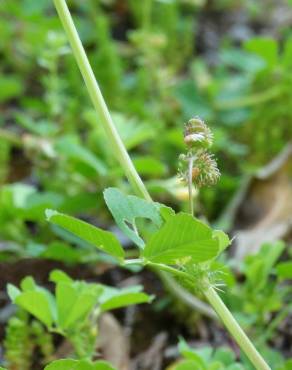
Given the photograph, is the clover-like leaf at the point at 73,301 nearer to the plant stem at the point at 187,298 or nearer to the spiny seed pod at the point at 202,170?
the spiny seed pod at the point at 202,170

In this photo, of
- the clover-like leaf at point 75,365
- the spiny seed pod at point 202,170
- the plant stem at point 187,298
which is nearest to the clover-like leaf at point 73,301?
the clover-like leaf at point 75,365

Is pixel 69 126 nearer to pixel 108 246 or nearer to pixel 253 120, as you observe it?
pixel 253 120

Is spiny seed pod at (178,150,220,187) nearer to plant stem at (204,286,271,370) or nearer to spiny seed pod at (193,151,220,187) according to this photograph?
spiny seed pod at (193,151,220,187)

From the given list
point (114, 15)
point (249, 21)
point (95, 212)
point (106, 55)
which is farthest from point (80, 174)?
point (249, 21)

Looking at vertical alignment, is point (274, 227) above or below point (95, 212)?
below

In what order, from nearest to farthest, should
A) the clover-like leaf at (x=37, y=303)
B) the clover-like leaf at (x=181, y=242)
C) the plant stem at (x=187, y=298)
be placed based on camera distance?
the clover-like leaf at (x=181, y=242) < the clover-like leaf at (x=37, y=303) < the plant stem at (x=187, y=298)

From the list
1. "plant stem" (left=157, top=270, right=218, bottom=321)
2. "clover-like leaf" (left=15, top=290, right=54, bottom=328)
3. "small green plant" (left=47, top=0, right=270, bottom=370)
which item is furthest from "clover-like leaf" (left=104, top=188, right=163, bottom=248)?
"plant stem" (left=157, top=270, right=218, bottom=321)
